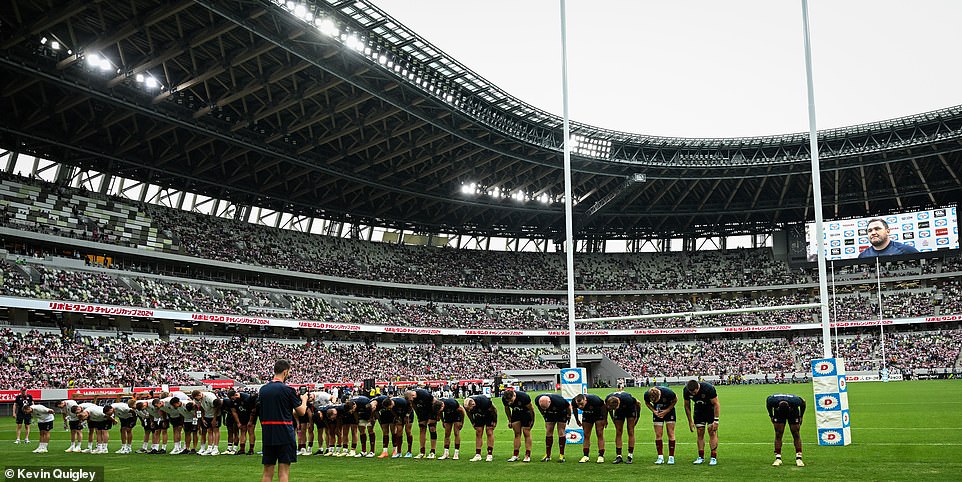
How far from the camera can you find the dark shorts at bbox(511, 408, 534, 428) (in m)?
15.8

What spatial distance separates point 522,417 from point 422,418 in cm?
243

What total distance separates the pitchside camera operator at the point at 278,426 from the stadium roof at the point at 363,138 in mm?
26604

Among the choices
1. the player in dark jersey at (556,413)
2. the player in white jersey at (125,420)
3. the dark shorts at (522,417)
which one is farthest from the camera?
the player in white jersey at (125,420)

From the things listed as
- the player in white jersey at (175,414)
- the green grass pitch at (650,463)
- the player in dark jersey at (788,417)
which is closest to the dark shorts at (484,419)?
the green grass pitch at (650,463)

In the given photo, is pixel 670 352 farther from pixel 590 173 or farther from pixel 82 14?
pixel 82 14

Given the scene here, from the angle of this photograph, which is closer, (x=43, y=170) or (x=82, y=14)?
(x=82, y=14)

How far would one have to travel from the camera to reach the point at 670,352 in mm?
74812

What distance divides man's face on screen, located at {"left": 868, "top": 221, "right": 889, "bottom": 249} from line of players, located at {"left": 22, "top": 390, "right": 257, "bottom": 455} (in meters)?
64.0

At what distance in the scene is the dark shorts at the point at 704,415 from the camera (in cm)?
1472

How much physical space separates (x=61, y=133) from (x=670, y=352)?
54854 millimetres

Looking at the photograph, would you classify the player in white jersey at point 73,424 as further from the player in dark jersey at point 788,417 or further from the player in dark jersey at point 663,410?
the player in dark jersey at point 788,417

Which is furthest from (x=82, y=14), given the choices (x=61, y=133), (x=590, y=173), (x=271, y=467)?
(x=590, y=173)

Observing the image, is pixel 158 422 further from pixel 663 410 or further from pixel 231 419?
pixel 663 410

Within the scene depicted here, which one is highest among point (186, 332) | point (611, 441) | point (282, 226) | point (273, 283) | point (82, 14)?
point (82, 14)
